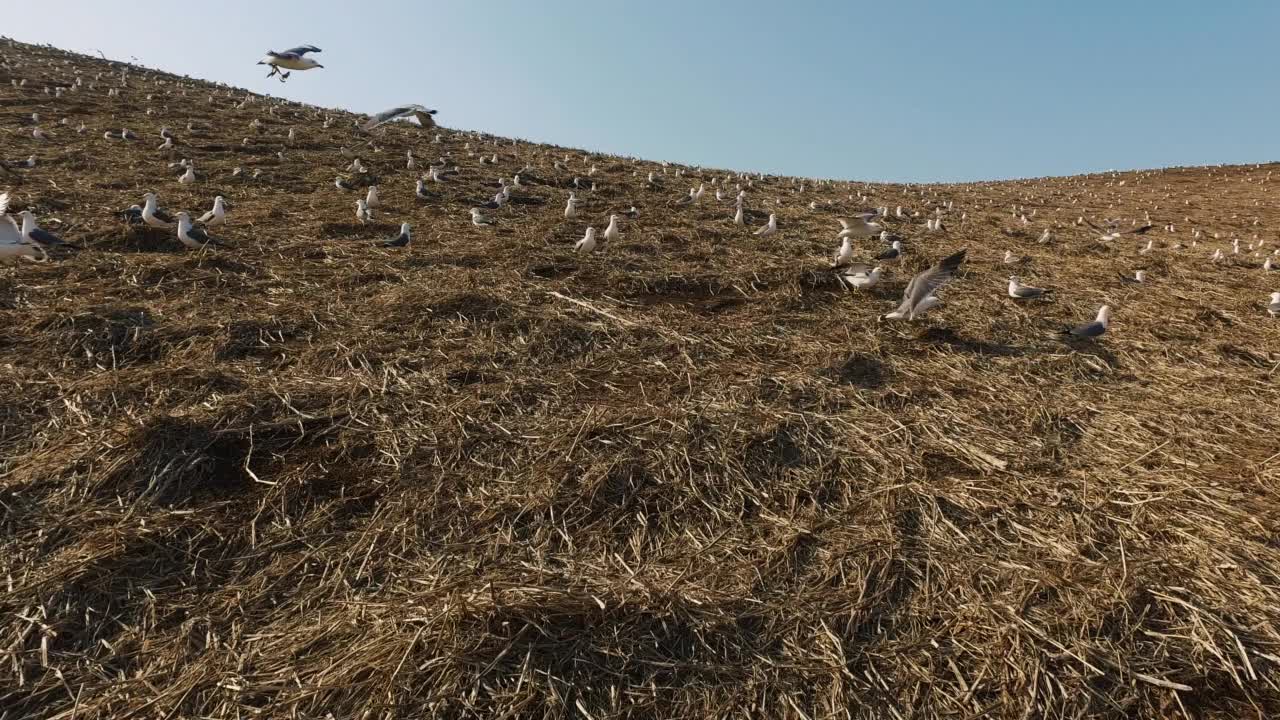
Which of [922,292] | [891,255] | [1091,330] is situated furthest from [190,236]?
[1091,330]

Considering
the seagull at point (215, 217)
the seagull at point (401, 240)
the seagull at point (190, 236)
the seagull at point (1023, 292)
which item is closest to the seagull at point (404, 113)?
the seagull at point (401, 240)

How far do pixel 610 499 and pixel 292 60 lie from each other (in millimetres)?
10762

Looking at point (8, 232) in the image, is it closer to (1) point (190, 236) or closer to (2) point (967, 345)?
(1) point (190, 236)

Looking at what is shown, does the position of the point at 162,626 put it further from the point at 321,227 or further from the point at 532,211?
the point at 532,211

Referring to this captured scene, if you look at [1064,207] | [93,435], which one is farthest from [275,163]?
[1064,207]

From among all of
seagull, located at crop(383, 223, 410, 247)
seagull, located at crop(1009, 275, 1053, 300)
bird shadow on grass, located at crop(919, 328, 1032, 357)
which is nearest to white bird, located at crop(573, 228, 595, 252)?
seagull, located at crop(383, 223, 410, 247)

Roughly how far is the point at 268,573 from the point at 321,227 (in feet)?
23.6

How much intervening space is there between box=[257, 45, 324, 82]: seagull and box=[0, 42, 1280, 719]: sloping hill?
201 inches

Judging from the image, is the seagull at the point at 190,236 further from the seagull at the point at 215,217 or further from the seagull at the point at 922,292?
the seagull at the point at 922,292

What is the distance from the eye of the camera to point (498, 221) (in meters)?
10.3

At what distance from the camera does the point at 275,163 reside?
45.9 ft

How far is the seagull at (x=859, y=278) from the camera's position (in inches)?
288

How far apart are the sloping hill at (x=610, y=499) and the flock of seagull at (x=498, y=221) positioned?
0.36m

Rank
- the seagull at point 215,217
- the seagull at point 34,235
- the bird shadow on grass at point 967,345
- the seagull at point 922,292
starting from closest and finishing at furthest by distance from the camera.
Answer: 1. the bird shadow on grass at point 967,345
2. the seagull at point 922,292
3. the seagull at point 34,235
4. the seagull at point 215,217
